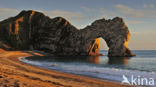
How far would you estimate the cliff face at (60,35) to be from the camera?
78750 mm

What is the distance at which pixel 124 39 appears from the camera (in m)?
76.0

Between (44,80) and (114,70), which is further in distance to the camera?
(114,70)

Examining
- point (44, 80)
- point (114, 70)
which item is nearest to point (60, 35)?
point (114, 70)

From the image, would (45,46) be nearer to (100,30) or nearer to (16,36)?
(16,36)

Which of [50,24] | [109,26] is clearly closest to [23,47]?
[50,24]

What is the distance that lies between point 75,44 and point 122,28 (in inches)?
1105

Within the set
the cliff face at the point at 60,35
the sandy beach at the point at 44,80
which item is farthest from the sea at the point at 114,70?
the cliff face at the point at 60,35

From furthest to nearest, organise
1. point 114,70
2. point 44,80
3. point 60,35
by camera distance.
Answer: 1. point 60,35
2. point 114,70
3. point 44,80

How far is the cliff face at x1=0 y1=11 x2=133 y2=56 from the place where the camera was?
78.8 m

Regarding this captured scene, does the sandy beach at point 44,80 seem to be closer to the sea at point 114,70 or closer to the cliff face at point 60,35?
the sea at point 114,70

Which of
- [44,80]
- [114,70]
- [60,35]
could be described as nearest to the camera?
[44,80]

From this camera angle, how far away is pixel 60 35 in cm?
9512

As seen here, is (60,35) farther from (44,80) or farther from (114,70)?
(44,80)

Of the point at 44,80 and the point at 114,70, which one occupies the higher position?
the point at 44,80
